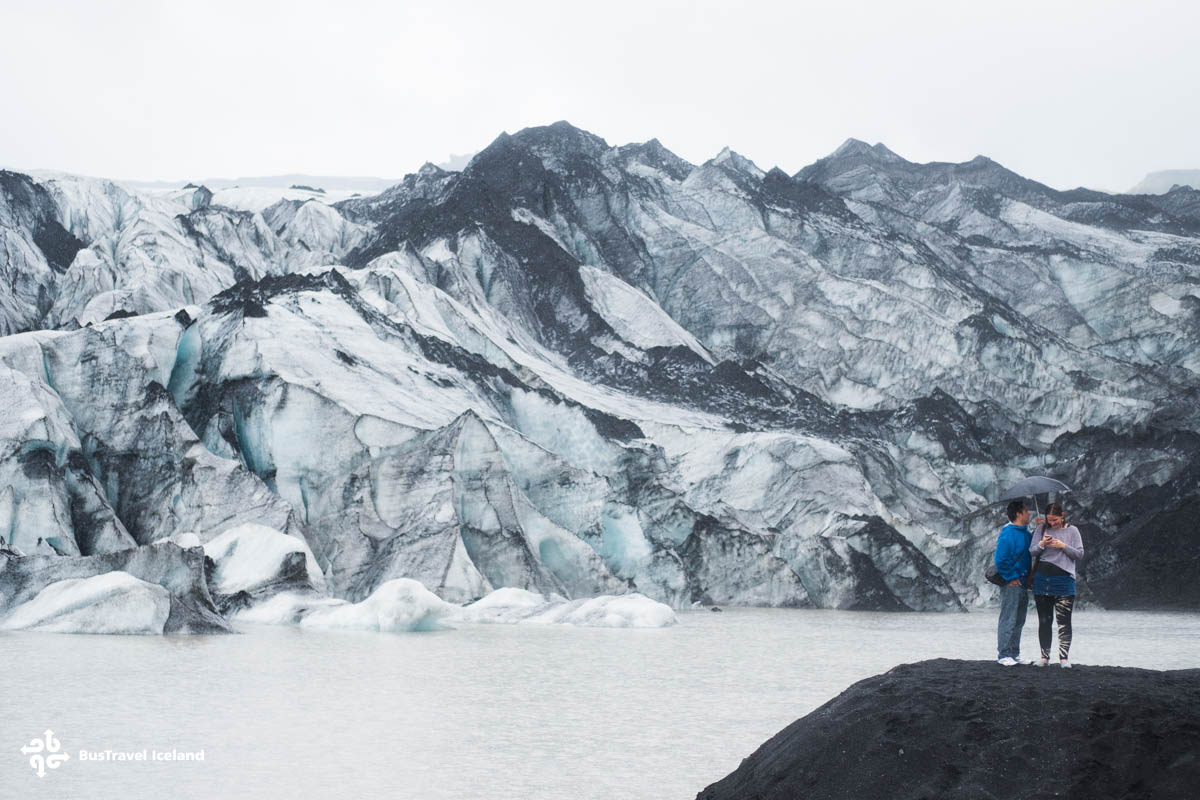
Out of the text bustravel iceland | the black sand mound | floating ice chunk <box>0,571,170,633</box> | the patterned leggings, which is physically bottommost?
floating ice chunk <box>0,571,170,633</box>

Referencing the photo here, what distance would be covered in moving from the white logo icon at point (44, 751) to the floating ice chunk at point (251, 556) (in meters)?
13.3

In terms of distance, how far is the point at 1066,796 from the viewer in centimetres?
545

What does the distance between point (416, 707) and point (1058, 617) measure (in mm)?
5986

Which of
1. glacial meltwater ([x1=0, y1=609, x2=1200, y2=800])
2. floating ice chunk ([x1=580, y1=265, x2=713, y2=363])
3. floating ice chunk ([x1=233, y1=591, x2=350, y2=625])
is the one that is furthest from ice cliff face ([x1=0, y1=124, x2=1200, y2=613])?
glacial meltwater ([x1=0, y1=609, x2=1200, y2=800])

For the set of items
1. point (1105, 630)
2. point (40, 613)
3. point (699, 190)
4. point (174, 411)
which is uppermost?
point (699, 190)

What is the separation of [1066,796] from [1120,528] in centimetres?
3789

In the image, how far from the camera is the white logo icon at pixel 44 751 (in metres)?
8.18

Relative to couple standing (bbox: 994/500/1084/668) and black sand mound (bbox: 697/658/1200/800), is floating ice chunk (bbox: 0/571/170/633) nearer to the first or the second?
black sand mound (bbox: 697/658/1200/800)

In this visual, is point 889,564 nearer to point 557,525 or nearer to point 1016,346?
point 557,525

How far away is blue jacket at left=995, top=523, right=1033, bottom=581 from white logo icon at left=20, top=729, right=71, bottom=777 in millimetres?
6192

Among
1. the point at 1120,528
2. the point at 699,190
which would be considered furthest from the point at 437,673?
the point at 699,190

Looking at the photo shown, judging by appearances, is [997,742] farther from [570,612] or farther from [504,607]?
[504,607]

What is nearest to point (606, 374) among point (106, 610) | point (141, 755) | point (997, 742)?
point (106, 610)

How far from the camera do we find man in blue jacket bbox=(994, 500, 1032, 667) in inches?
306
